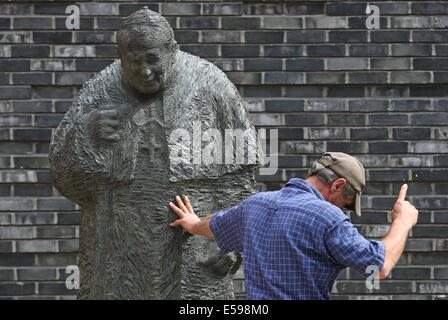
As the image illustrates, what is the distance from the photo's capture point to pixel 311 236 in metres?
2.65

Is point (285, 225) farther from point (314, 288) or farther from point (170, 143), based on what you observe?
point (170, 143)

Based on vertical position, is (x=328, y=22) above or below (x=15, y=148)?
above

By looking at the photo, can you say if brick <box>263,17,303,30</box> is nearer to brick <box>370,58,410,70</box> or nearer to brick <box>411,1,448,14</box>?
brick <box>370,58,410,70</box>

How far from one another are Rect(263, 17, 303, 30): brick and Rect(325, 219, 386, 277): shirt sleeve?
9.73 ft

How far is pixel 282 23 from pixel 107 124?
2.50 metres

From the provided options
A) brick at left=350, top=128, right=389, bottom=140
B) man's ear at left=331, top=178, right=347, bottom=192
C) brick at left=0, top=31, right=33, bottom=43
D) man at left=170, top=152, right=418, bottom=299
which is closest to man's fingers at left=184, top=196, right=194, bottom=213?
man at left=170, top=152, right=418, bottom=299

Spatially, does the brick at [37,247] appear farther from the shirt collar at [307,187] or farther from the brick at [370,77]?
the shirt collar at [307,187]

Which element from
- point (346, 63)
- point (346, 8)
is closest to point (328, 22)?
point (346, 8)

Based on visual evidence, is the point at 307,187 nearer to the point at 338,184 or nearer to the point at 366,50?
the point at 338,184

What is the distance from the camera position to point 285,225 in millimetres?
2684

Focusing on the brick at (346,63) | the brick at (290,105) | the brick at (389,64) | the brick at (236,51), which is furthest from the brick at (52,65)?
the brick at (389,64)

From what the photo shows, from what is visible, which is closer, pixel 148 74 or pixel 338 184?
pixel 338 184

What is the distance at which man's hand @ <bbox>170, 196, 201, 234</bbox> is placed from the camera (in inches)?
121

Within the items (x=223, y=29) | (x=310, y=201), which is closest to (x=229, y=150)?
(x=310, y=201)
